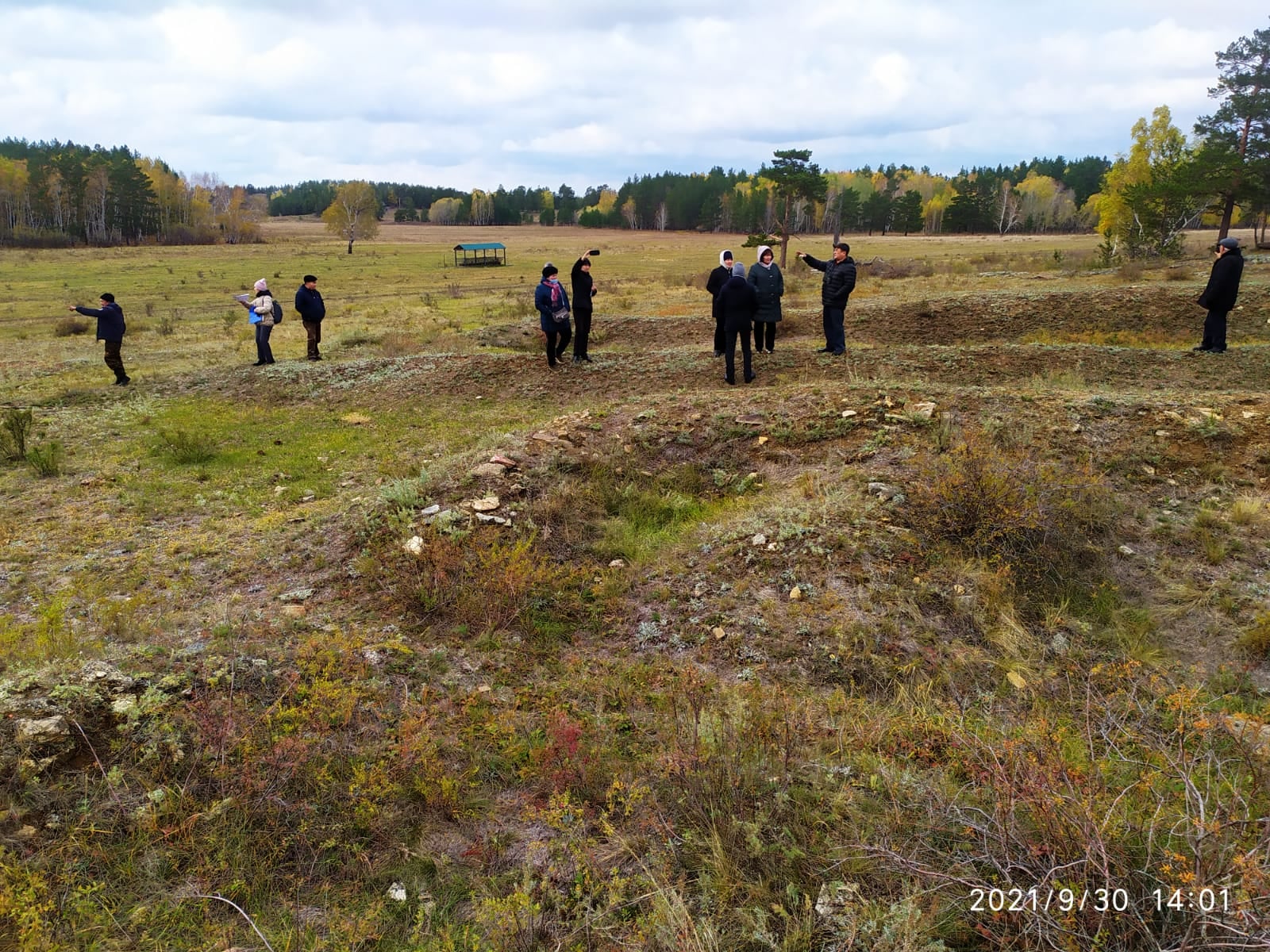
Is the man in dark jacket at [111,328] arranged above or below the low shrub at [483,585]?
above

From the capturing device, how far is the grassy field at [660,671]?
2734 millimetres

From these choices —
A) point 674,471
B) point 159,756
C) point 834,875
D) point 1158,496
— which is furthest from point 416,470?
point 1158,496

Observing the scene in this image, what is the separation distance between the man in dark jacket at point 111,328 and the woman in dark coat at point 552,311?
25.3ft

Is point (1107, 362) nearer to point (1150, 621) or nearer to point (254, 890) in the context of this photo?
point (1150, 621)

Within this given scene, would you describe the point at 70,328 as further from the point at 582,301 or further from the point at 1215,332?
the point at 1215,332

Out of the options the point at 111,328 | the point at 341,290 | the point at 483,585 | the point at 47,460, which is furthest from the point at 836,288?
the point at 341,290

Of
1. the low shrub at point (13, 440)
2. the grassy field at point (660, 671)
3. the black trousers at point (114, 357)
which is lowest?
the grassy field at point (660, 671)

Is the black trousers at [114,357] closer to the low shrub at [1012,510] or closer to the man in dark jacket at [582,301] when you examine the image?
the man in dark jacket at [582,301]

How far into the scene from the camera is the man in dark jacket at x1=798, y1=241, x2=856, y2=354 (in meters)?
11.2

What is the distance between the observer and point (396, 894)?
2.99 m

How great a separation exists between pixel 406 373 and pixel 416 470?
5467 mm

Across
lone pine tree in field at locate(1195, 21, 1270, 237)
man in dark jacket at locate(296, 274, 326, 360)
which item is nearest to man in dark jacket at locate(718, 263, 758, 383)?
man in dark jacket at locate(296, 274, 326, 360)

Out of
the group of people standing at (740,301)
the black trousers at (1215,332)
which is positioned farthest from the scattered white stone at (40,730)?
the black trousers at (1215,332)

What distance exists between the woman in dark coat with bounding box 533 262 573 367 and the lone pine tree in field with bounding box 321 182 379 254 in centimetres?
7115
